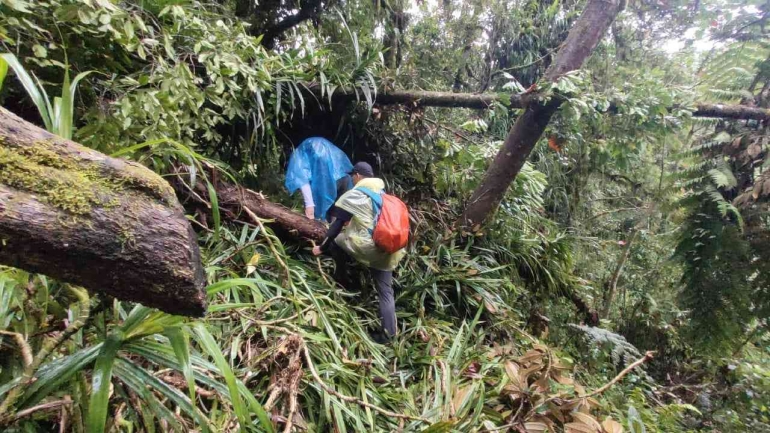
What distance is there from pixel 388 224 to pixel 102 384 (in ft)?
6.47

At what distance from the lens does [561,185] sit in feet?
20.0

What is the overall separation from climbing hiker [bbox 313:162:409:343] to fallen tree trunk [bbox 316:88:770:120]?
108cm

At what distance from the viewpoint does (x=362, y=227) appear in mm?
2914

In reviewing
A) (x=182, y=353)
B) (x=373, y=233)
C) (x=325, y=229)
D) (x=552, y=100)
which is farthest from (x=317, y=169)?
(x=182, y=353)

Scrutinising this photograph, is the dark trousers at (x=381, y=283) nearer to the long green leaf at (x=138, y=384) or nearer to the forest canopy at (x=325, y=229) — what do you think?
the forest canopy at (x=325, y=229)

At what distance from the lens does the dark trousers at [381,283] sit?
9.74ft

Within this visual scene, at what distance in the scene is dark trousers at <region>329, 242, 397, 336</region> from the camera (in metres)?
2.97

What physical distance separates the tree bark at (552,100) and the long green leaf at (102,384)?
3021 mm

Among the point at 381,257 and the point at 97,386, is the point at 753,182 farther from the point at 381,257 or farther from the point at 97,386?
the point at 97,386

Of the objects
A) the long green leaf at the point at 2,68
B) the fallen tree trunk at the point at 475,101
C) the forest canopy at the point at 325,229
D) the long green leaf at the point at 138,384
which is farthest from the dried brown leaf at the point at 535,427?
the long green leaf at the point at 2,68

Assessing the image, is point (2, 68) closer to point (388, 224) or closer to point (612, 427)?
point (388, 224)

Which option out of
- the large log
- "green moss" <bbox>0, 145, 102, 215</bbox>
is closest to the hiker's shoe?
the large log

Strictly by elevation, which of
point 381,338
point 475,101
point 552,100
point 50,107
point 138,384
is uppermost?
point 552,100

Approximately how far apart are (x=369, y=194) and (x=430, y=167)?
5.38 ft
